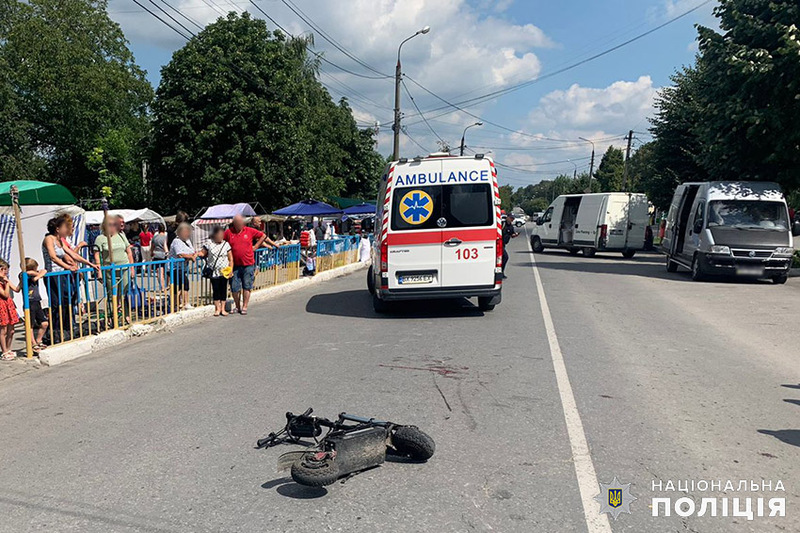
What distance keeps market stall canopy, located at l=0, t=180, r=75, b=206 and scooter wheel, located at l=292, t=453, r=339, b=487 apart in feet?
28.7

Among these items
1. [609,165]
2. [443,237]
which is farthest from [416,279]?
[609,165]

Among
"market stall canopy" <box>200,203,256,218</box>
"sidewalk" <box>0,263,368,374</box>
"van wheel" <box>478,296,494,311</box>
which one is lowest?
"sidewalk" <box>0,263,368,374</box>

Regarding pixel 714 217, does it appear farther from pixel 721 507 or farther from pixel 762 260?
pixel 721 507

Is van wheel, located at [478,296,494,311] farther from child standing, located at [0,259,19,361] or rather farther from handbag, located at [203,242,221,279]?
child standing, located at [0,259,19,361]

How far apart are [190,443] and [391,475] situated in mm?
1623

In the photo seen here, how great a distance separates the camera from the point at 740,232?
16047 millimetres

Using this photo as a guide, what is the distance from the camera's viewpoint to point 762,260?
618 inches

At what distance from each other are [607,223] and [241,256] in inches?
761

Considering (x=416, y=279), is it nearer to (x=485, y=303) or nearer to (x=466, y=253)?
(x=466, y=253)

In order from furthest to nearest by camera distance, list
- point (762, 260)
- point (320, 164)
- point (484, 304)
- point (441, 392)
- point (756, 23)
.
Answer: point (320, 164) < point (756, 23) < point (762, 260) < point (484, 304) < point (441, 392)

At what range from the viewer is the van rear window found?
10.3m

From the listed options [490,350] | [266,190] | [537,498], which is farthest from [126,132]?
[537,498]

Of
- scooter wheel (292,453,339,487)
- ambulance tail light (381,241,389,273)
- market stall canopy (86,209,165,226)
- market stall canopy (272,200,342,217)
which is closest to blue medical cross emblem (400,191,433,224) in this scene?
ambulance tail light (381,241,389,273)

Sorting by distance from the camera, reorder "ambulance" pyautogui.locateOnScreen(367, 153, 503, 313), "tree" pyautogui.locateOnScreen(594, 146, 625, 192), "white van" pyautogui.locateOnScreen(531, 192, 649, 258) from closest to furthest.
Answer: "ambulance" pyautogui.locateOnScreen(367, 153, 503, 313), "white van" pyautogui.locateOnScreen(531, 192, 649, 258), "tree" pyautogui.locateOnScreen(594, 146, 625, 192)
